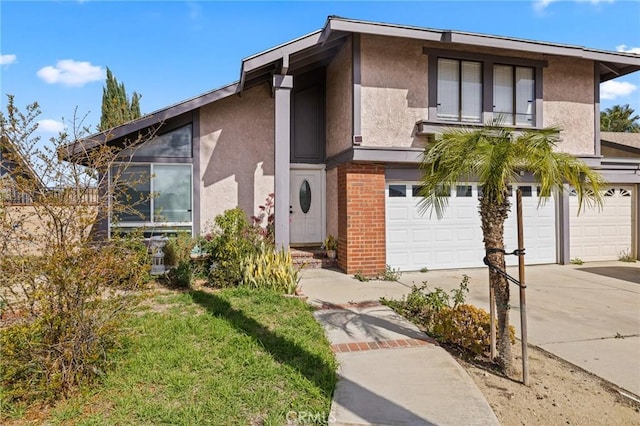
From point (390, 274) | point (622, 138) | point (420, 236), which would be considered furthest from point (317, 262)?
point (622, 138)

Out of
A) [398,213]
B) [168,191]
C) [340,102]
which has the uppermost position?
[340,102]

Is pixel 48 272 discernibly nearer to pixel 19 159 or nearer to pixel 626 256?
pixel 19 159

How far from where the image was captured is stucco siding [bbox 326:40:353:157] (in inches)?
321

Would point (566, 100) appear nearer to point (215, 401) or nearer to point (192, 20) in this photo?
point (192, 20)

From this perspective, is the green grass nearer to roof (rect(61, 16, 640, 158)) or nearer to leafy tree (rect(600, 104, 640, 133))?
roof (rect(61, 16, 640, 158))

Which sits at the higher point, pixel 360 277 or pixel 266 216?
pixel 266 216

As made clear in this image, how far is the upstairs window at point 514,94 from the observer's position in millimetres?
8750

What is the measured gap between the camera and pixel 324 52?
8.67m

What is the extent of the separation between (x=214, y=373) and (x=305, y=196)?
6924 millimetres

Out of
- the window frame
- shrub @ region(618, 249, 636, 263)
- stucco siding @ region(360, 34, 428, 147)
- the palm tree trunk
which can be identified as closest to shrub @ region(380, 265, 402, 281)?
stucco siding @ region(360, 34, 428, 147)

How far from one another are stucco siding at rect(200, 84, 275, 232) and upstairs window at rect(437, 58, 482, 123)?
4348 mm

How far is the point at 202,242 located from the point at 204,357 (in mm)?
5106

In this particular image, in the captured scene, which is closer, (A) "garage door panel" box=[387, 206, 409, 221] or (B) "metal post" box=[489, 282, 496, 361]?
(B) "metal post" box=[489, 282, 496, 361]

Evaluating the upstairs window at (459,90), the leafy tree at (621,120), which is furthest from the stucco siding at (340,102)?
the leafy tree at (621,120)
